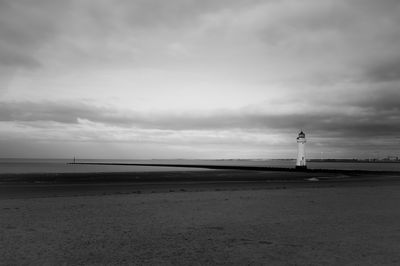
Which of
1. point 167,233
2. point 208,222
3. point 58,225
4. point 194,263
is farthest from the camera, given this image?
point 208,222

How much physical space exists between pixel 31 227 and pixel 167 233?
375 centimetres

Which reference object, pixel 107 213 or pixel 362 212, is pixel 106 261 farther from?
pixel 362 212

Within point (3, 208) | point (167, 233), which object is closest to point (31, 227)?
point (167, 233)

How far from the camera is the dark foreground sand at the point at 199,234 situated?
7.01 meters

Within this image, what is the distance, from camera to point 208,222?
36.0 feet

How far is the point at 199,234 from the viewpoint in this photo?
9266 millimetres

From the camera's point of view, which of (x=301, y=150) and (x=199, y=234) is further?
(x=301, y=150)

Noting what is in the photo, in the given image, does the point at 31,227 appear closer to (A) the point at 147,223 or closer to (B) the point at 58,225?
(B) the point at 58,225

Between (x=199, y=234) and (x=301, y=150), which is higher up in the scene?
(x=301, y=150)

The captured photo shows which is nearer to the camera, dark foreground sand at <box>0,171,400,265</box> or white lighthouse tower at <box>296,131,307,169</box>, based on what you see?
dark foreground sand at <box>0,171,400,265</box>

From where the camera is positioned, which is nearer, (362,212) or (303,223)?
(303,223)

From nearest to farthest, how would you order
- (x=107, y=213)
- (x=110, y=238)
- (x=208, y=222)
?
(x=110, y=238) < (x=208, y=222) < (x=107, y=213)

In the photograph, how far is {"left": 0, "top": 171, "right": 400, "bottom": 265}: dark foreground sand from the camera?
7.01 m

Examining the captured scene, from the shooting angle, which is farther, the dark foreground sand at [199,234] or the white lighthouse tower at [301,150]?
the white lighthouse tower at [301,150]
